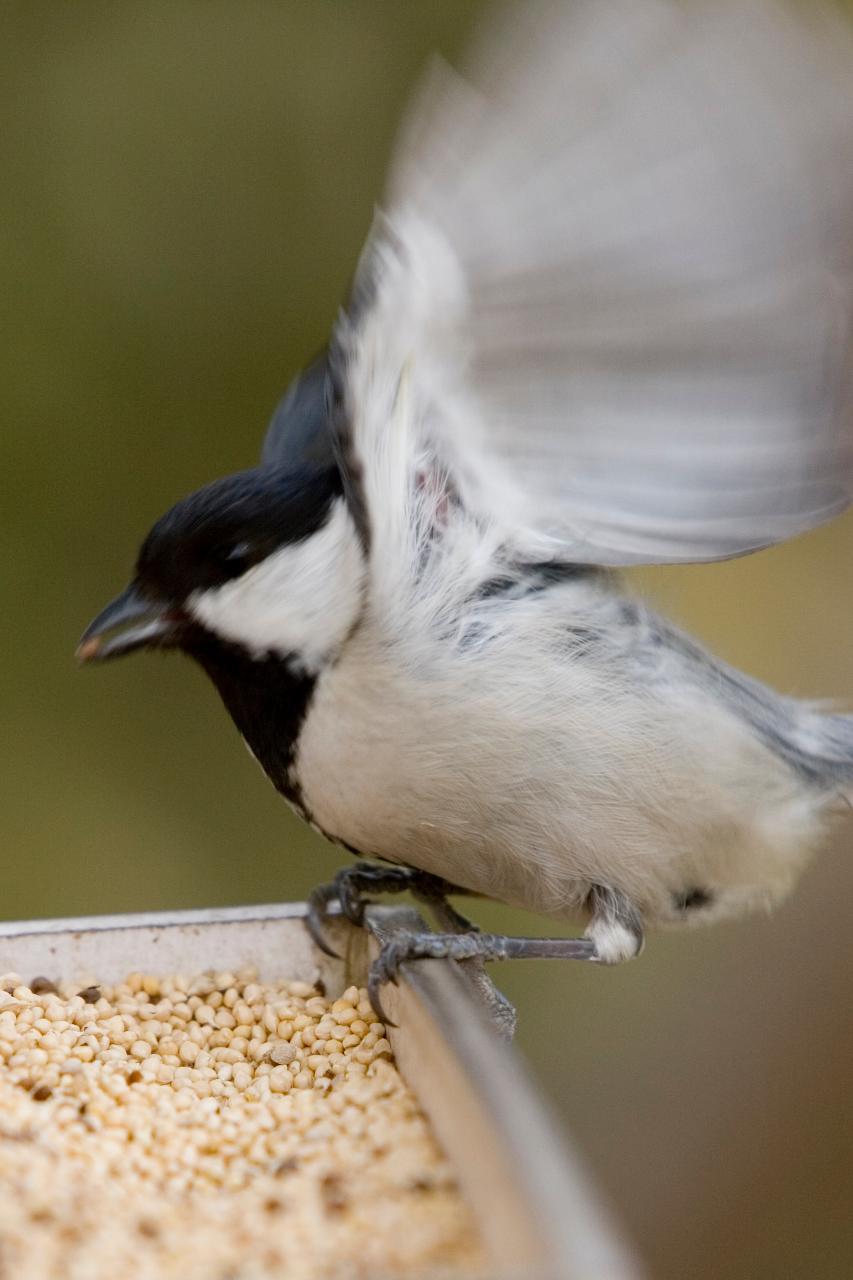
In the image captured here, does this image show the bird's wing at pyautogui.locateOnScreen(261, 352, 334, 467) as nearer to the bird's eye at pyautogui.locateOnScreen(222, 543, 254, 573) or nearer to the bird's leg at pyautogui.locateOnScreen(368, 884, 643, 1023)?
the bird's eye at pyautogui.locateOnScreen(222, 543, 254, 573)

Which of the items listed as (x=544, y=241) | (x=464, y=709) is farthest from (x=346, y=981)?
(x=544, y=241)

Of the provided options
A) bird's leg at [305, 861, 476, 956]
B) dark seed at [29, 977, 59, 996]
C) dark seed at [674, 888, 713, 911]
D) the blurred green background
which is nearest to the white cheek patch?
bird's leg at [305, 861, 476, 956]

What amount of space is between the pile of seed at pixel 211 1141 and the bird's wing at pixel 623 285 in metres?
0.57

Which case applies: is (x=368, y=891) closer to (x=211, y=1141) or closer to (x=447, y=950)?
(x=447, y=950)

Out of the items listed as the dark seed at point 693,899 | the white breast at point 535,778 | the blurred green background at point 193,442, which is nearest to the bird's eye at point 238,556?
the white breast at point 535,778

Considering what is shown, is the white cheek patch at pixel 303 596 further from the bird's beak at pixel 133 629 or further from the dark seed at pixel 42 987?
the dark seed at pixel 42 987

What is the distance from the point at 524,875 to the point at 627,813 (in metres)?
0.13

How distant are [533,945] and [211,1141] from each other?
455 mm

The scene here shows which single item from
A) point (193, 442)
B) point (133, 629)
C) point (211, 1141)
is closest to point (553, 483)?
point (133, 629)

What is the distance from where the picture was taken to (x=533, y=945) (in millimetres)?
1564

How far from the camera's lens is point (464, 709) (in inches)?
59.4

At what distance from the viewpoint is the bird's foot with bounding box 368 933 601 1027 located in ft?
4.70

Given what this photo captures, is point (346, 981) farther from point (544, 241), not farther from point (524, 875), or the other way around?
point (544, 241)

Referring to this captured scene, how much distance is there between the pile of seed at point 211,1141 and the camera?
983mm
